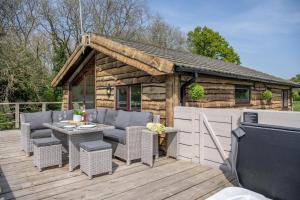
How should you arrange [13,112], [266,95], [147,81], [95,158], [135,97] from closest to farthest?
[95,158], [147,81], [135,97], [266,95], [13,112]

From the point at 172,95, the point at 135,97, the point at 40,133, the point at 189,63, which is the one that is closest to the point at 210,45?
the point at 135,97

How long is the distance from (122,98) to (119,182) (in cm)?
355

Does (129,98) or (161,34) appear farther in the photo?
(161,34)

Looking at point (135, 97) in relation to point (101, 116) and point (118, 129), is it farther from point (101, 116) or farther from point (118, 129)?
point (118, 129)

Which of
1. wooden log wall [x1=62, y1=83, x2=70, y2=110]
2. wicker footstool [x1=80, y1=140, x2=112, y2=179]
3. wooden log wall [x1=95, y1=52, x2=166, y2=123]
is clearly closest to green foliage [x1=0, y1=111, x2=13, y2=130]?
wooden log wall [x1=62, y1=83, x2=70, y2=110]

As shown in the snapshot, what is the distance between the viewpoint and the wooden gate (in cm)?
428

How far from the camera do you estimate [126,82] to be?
6797 mm

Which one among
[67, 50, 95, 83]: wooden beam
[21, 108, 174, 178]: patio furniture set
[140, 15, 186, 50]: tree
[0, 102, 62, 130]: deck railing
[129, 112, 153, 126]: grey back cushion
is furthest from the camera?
[140, 15, 186, 50]: tree

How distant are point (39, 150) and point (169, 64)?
2.85 metres

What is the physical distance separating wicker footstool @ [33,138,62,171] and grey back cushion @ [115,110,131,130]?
1.46 metres

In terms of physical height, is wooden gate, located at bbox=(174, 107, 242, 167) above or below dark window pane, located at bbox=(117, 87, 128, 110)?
below

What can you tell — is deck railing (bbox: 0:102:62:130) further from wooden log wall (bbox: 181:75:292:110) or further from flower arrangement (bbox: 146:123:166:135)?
flower arrangement (bbox: 146:123:166:135)

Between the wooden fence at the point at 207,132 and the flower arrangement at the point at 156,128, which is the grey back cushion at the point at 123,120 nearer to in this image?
the flower arrangement at the point at 156,128

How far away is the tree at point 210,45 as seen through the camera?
23.5 meters
